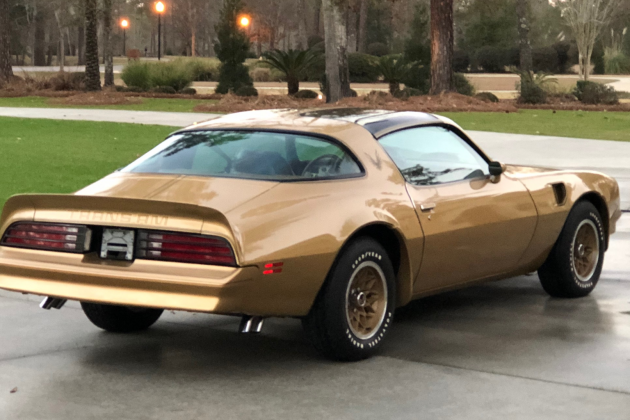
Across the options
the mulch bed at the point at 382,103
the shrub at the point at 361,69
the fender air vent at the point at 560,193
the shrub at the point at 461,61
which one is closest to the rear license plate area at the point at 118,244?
the fender air vent at the point at 560,193

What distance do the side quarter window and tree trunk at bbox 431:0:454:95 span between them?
2467 centimetres

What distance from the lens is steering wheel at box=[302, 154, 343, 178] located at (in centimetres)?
599

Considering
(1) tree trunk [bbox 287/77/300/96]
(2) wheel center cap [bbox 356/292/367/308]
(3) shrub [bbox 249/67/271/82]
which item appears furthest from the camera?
(3) shrub [bbox 249/67/271/82]

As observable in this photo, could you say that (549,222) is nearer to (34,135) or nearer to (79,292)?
(79,292)

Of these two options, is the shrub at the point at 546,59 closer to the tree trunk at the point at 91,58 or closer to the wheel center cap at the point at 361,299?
the tree trunk at the point at 91,58

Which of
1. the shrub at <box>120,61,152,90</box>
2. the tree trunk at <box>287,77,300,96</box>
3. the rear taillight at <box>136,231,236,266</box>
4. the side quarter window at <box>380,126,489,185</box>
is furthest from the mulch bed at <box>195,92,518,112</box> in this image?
the rear taillight at <box>136,231,236,266</box>

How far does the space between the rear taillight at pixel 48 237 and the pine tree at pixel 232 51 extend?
35.2 meters

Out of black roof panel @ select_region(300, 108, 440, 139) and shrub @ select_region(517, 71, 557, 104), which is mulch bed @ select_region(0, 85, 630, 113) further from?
black roof panel @ select_region(300, 108, 440, 139)

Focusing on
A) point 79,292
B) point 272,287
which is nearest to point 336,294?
point 272,287

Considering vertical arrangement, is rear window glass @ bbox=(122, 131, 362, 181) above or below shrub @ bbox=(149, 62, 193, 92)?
above

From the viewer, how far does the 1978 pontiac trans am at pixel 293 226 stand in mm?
5281

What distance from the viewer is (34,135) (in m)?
21.2

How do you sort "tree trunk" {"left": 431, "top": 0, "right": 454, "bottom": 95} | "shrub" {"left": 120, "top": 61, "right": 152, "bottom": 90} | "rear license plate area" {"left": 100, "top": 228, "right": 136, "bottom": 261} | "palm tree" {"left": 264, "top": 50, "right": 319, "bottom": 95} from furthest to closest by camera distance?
1. "shrub" {"left": 120, "top": 61, "right": 152, "bottom": 90}
2. "palm tree" {"left": 264, "top": 50, "right": 319, "bottom": 95}
3. "tree trunk" {"left": 431, "top": 0, "right": 454, "bottom": 95}
4. "rear license plate area" {"left": 100, "top": 228, "right": 136, "bottom": 261}

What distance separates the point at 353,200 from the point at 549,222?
1.92m
